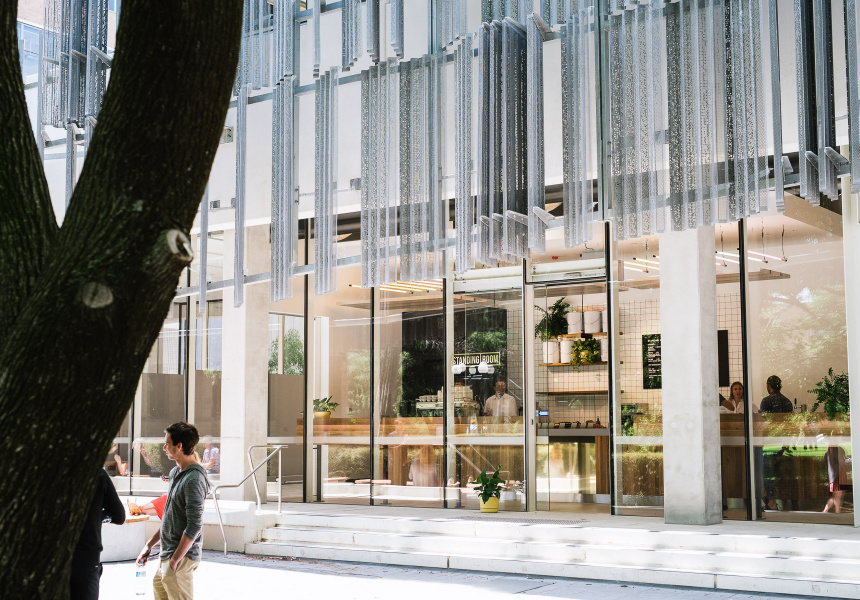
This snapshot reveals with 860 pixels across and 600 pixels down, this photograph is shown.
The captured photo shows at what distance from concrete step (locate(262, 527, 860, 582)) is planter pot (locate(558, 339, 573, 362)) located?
3850mm

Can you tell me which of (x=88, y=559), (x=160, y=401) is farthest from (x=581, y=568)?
(x=160, y=401)

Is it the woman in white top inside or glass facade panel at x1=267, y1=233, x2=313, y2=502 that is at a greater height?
glass facade panel at x1=267, y1=233, x2=313, y2=502

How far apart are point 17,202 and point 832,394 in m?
9.75

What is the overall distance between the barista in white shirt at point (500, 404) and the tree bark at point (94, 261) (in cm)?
1028

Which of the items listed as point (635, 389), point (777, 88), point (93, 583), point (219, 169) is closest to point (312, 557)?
point (635, 389)

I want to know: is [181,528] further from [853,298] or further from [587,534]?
[853,298]

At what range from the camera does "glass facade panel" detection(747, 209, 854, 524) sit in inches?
410

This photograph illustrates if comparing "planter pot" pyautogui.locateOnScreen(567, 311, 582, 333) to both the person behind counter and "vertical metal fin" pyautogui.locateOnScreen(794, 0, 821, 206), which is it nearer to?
the person behind counter

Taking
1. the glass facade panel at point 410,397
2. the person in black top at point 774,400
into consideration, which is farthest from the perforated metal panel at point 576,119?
the glass facade panel at point 410,397

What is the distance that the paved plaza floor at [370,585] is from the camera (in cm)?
830

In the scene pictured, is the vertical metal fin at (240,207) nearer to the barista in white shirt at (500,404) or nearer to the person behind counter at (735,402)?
the barista in white shirt at (500,404)

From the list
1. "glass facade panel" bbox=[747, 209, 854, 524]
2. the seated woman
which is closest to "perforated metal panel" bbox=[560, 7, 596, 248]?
"glass facade panel" bbox=[747, 209, 854, 524]

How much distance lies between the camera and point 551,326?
13.0 meters

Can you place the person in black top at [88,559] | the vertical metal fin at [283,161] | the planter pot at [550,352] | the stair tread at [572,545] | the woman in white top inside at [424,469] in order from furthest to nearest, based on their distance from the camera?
the woman in white top inside at [424,469] → the planter pot at [550,352] → the vertical metal fin at [283,161] → the stair tread at [572,545] → the person in black top at [88,559]
